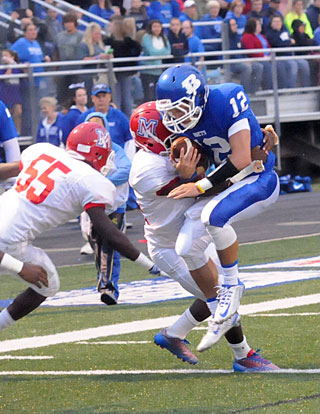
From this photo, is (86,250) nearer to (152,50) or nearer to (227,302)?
(152,50)

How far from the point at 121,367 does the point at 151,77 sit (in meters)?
10.2

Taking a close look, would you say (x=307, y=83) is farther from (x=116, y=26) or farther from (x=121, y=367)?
(x=121, y=367)

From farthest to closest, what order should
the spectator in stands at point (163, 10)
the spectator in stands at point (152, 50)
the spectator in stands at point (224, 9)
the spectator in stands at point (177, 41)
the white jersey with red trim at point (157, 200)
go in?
the spectator in stands at point (224, 9) → the spectator in stands at point (163, 10) → the spectator in stands at point (177, 41) → the spectator in stands at point (152, 50) → the white jersey with red trim at point (157, 200)

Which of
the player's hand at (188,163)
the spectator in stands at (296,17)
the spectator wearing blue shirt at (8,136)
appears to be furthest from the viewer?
the spectator in stands at (296,17)

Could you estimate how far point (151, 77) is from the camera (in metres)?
16.1

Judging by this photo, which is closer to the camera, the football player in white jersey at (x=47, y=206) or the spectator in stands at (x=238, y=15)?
the football player in white jersey at (x=47, y=206)

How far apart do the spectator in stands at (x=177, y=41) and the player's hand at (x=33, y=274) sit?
1118 centimetres

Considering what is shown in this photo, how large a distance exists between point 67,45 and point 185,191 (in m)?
10.3

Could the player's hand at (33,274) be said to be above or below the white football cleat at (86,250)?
above

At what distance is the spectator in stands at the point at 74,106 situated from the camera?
13.2m

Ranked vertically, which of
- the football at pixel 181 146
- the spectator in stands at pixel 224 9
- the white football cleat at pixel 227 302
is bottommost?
the spectator in stands at pixel 224 9

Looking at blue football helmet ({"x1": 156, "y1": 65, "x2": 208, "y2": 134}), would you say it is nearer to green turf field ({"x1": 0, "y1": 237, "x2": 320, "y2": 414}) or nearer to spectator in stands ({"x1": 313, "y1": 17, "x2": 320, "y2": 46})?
green turf field ({"x1": 0, "y1": 237, "x2": 320, "y2": 414})

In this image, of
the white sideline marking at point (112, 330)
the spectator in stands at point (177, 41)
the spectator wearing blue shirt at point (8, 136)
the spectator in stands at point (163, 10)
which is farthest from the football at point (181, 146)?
the spectator in stands at point (163, 10)

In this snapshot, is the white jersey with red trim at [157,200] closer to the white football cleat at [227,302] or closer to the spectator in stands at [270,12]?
the white football cleat at [227,302]
